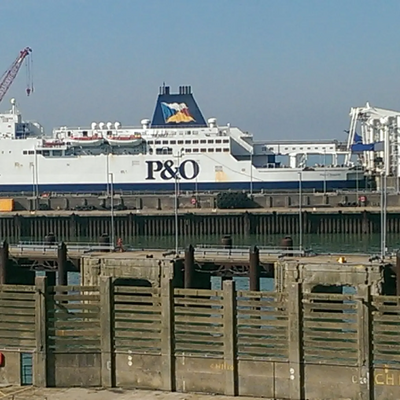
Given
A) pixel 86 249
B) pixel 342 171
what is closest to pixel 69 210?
pixel 342 171

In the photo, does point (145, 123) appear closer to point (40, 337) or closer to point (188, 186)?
point (188, 186)

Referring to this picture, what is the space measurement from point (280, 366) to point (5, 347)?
5447 millimetres

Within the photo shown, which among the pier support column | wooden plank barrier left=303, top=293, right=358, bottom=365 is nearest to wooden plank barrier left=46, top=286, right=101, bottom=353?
wooden plank barrier left=303, top=293, right=358, bottom=365

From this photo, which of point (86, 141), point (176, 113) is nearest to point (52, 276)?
point (86, 141)

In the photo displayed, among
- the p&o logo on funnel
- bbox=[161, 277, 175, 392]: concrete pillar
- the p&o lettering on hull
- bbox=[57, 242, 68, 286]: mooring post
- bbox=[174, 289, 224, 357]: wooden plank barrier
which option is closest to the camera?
bbox=[174, 289, 224, 357]: wooden plank barrier

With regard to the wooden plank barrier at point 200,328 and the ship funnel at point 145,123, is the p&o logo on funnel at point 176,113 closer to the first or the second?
the ship funnel at point 145,123

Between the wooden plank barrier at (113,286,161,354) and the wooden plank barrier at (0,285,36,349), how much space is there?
1.67 metres

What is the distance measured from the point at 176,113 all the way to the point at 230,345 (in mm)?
74219

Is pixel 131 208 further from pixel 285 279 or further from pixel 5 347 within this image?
pixel 5 347

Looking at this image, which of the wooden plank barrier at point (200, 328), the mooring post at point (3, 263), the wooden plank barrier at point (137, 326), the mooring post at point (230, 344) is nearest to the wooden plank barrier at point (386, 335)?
the mooring post at point (230, 344)

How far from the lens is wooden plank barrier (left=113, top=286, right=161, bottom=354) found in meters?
18.8

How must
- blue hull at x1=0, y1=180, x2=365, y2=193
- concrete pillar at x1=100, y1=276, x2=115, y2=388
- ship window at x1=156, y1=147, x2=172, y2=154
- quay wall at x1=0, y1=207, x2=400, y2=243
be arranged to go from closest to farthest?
1. concrete pillar at x1=100, y1=276, x2=115, y2=388
2. quay wall at x1=0, y1=207, x2=400, y2=243
3. blue hull at x1=0, y1=180, x2=365, y2=193
4. ship window at x1=156, y1=147, x2=172, y2=154

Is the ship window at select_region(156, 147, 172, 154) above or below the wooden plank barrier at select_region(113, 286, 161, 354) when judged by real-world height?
above

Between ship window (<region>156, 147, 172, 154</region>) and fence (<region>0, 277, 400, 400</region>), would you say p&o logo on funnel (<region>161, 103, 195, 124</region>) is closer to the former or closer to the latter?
ship window (<region>156, 147, 172, 154</region>)
